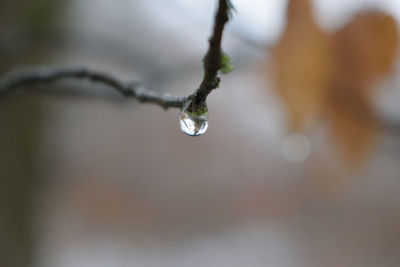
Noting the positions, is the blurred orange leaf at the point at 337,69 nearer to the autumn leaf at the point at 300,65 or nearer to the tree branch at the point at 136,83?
the autumn leaf at the point at 300,65

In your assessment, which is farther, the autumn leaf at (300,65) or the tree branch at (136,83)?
the autumn leaf at (300,65)

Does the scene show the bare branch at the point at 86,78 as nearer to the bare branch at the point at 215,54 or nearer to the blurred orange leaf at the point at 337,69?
the bare branch at the point at 215,54

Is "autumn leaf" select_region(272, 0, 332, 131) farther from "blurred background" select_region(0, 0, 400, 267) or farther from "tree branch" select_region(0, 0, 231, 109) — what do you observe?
"tree branch" select_region(0, 0, 231, 109)

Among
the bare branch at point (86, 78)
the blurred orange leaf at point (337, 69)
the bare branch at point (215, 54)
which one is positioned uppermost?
the blurred orange leaf at point (337, 69)

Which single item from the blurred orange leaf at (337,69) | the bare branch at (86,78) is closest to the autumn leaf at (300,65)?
the blurred orange leaf at (337,69)

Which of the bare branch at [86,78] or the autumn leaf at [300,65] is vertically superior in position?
the autumn leaf at [300,65]

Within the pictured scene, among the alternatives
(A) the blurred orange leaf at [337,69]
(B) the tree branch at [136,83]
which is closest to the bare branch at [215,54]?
(B) the tree branch at [136,83]

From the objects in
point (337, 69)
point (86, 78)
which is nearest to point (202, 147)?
point (337, 69)

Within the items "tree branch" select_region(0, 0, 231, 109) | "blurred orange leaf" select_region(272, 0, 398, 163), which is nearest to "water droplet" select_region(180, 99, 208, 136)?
"tree branch" select_region(0, 0, 231, 109)
